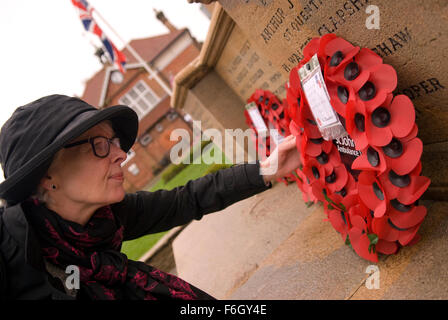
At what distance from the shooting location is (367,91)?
1.24 meters

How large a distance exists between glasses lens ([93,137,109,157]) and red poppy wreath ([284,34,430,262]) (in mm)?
1111

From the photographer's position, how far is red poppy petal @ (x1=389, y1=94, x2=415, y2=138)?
115 centimetres

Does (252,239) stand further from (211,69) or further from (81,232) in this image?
(211,69)

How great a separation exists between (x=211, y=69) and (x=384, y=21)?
3.41 metres

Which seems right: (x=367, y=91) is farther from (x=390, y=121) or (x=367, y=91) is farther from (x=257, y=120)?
(x=257, y=120)

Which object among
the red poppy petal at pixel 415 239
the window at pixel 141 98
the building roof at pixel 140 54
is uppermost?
the building roof at pixel 140 54

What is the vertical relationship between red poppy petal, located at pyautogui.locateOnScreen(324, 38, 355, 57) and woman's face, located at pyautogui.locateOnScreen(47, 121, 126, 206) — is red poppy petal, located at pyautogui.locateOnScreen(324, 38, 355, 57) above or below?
below

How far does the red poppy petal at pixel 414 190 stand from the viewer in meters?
1.20

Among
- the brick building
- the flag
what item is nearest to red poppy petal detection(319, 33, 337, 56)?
the flag

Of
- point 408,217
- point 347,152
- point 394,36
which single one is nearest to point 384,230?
point 408,217

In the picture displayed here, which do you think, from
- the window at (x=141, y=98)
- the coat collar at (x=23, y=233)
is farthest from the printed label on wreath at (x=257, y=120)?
the window at (x=141, y=98)

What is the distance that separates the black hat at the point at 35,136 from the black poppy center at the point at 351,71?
115cm

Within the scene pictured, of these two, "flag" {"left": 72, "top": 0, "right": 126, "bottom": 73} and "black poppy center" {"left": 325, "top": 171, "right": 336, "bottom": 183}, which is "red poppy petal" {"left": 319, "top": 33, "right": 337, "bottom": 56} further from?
"flag" {"left": 72, "top": 0, "right": 126, "bottom": 73}

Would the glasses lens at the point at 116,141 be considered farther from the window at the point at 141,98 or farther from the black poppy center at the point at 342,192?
the window at the point at 141,98
